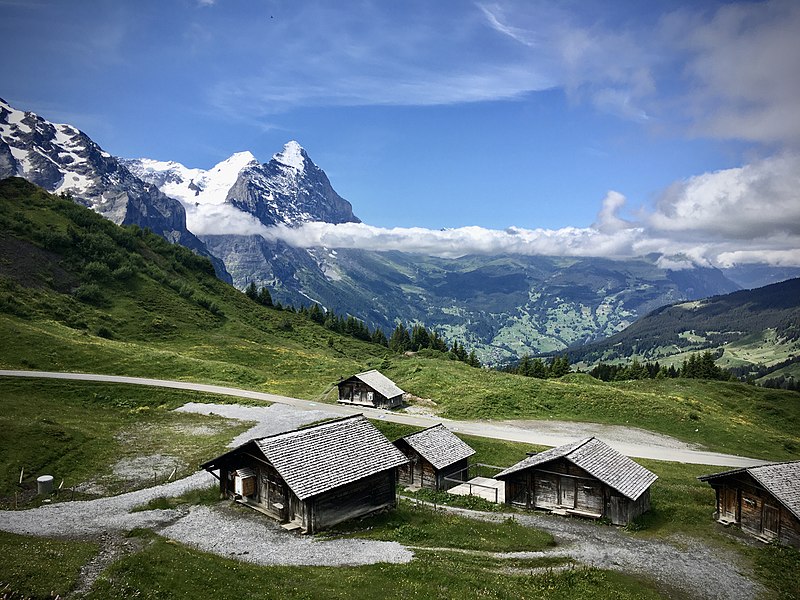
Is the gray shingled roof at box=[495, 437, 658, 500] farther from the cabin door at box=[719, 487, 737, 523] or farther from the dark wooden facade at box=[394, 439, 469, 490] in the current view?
the dark wooden facade at box=[394, 439, 469, 490]

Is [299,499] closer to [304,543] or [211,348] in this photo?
[304,543]

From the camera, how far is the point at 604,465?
38000mm

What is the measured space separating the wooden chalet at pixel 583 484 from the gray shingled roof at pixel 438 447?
530cm

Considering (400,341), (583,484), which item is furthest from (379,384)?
(400,341)

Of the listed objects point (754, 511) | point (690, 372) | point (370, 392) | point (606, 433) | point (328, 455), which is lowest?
point (754, 511)

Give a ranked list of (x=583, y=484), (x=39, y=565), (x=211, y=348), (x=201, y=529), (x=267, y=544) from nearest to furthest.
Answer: (x=39, y=565)
(x=267, y=544)
(x=201, y=529)
(x=583, y=484)
(x=211, y=348)

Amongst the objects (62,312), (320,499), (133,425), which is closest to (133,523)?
(320,499)

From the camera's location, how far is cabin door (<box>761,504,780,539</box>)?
32.6 m

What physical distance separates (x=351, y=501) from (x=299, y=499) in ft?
12.2

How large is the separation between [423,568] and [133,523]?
58.3ft

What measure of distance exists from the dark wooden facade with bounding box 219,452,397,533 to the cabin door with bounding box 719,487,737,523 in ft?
76.9

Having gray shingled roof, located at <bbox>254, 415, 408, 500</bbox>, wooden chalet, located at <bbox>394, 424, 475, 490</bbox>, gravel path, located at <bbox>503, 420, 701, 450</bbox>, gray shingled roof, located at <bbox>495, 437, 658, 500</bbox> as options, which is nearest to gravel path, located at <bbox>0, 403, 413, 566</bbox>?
gray shingled roof, located at <bbox>254, 415, 408, 500</bbox>

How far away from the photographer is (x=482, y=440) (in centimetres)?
5325

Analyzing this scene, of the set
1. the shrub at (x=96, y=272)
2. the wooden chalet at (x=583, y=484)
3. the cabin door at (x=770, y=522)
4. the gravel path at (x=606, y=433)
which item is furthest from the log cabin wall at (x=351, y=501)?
the shrub at (x=96, y=272)
